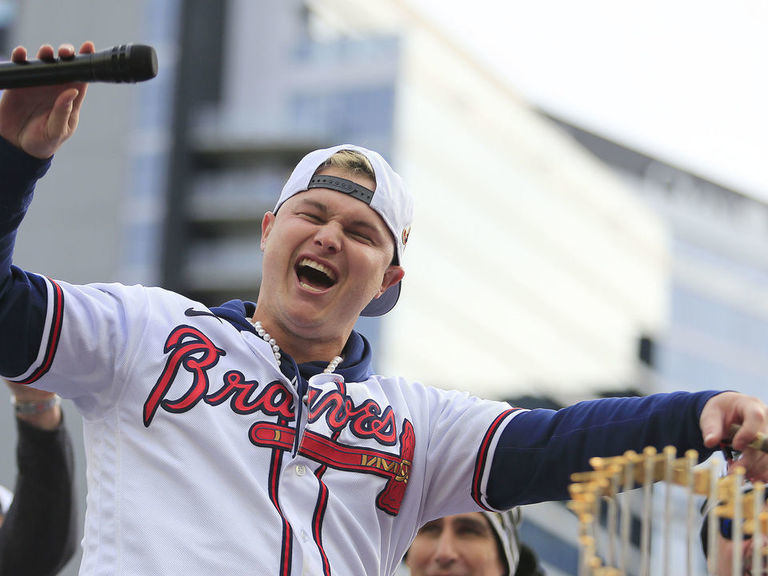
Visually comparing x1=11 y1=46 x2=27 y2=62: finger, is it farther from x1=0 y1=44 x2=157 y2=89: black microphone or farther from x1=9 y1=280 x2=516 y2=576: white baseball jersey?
x1=9 y1=280 x2=516 y2=576: white baseball jersey

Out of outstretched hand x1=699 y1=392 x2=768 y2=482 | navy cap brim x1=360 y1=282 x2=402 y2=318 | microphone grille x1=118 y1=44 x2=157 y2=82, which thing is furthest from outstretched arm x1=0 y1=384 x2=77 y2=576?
outstretched hand x1=699 y1=392 x2=768 y2=482

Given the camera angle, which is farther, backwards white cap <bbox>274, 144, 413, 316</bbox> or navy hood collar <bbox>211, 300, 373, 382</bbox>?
backwards white cap <bbox>274, 144, 413, 316</bbox>

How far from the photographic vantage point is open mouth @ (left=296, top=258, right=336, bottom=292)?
2936 millimetres

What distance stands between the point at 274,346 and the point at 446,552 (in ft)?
4.79

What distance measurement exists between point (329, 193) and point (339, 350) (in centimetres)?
37

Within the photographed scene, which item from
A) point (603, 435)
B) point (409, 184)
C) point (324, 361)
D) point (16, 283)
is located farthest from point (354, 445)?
point (409, 184)

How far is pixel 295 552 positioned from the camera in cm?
255

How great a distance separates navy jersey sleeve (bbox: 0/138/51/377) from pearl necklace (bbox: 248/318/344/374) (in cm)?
56

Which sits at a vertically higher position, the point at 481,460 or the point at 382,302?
the point at 382,302

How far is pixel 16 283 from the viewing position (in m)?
2.44

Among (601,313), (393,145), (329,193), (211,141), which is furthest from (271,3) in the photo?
(329,193)

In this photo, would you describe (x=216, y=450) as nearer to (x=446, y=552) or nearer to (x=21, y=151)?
(x=21, y=151)

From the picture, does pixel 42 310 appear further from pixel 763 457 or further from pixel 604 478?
pixel 763 457

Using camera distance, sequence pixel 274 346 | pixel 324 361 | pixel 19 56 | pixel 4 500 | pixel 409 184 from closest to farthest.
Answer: pixel 19 56 → pixel 274 346 → pixel 324 361 → pixel 4 500 → pixel 409 184
